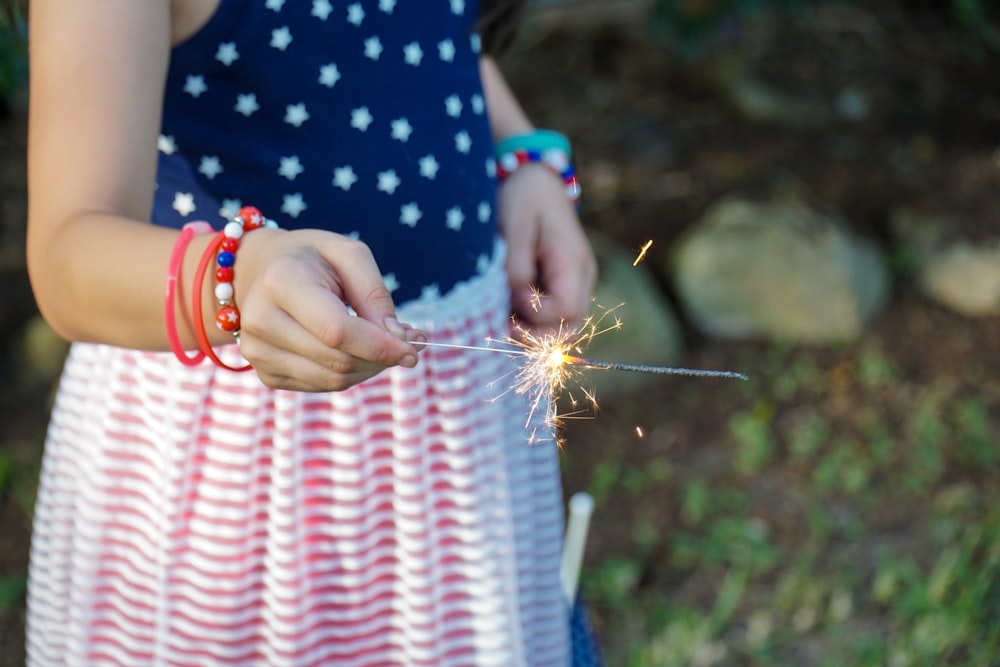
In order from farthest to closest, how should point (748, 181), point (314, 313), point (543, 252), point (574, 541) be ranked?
point (748, 181), point (574, 541), point (543, 252), point (314, 313)

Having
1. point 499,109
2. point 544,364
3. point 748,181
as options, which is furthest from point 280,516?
point 748,181

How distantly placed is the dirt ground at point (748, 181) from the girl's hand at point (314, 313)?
1.68m

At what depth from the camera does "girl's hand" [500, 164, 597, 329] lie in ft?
4.34

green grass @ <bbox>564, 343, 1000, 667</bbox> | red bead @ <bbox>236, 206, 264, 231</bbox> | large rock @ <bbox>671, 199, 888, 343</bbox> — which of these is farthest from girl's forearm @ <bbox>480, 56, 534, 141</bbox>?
large rock @ <bbox>671, 199, 888, 343</bbox>

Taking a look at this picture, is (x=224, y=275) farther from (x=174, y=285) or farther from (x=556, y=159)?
(x=556, y=159)

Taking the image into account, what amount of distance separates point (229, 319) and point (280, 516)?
391 mm

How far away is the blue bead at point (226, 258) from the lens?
781 mm

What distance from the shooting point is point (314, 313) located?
0.71m

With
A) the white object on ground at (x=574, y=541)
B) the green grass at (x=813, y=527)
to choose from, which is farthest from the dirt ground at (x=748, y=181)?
the white object on ground at (x=574, y=541)

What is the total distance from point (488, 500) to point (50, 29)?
69 centimetres

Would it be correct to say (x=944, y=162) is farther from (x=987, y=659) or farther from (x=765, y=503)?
(x=987, y=659)

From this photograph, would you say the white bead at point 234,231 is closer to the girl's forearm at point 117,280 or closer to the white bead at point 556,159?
the girl's forearm at point 117,280

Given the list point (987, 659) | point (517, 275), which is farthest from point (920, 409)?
point (517, 275)

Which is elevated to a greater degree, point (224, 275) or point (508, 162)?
point (224, 275)
